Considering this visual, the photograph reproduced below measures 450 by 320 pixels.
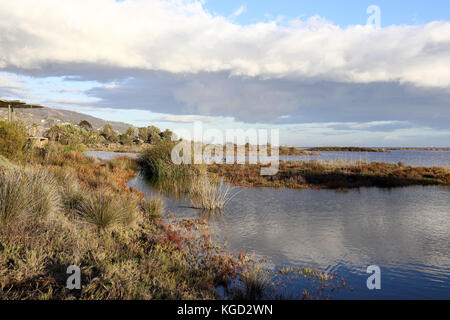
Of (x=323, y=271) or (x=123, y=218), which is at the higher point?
(x=123, y=218)

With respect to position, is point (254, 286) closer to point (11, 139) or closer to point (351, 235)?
point (351, 235)

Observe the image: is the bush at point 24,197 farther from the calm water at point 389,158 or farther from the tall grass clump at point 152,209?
the calm water at point 389,158

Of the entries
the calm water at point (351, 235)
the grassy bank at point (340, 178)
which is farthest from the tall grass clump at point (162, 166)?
the calm water at point (351, 235)

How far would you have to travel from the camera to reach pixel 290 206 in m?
12.1

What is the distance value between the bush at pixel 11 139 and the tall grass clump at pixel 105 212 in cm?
685

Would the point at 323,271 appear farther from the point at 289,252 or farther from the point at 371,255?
the point at 371,255

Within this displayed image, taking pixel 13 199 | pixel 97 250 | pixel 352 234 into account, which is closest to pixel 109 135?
pixel 13 199

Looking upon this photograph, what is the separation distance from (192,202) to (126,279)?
7309 millimetres

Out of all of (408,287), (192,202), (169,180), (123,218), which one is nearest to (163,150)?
(169,180)

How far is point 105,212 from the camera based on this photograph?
7.50 meters

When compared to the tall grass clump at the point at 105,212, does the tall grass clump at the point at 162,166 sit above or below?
above

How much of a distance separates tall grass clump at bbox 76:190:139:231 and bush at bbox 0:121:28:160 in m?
6.85

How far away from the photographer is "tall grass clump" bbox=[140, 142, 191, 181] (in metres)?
19.5

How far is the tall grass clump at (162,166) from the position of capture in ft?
64.0
